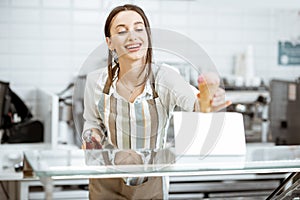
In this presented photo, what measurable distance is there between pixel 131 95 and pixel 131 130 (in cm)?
7

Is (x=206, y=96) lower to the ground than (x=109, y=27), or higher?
lower

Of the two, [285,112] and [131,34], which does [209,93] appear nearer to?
[131,34]

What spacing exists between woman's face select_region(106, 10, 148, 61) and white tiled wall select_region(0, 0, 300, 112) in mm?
2145

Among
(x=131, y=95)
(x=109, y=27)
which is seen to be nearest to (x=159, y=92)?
(x=131, y=95)

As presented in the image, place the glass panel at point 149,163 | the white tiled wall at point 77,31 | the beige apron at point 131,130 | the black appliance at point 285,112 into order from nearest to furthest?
the glass panel at point 149,163
the beige apron at point 131,130
the black appliance at point 285,112
the white tiled wall at point 77,31

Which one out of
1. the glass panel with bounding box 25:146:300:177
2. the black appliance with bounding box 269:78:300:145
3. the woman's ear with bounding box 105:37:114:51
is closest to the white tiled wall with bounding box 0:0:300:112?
the black appliance with bounding box 269:78:300:145

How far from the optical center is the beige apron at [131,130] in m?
1.11

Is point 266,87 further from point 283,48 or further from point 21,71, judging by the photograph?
point 21,71

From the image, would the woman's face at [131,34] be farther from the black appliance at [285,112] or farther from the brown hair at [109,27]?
the black appliance at [285,112]

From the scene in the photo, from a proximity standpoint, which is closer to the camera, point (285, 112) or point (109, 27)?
point (109, 27)

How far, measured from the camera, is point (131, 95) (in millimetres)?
1154

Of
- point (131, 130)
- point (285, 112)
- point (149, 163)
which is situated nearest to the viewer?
point (149, 163)

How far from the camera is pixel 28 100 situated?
327cm

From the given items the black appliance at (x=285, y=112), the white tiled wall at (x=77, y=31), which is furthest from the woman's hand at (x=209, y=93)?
the white tiled wall at (x=77, y=31)
